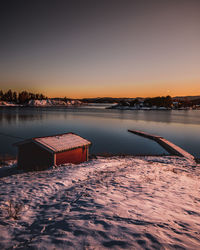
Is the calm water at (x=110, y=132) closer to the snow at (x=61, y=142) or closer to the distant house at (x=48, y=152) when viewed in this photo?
the snow at (x=61, y=142)

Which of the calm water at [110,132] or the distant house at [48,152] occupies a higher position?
the distant house at [48,152]

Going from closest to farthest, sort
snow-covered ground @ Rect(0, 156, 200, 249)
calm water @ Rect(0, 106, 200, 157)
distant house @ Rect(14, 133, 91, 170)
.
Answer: snow-covered ground @ Rect(0, 156, 200, 249) < distant house @ Rect(14, 133, 91, 170) < calm water @ Rect(0, 106, 200, 157)

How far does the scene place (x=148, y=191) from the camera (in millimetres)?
7367

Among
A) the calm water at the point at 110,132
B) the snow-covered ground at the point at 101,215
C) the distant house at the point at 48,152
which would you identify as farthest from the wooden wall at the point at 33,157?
the calm water at the point at 110,132

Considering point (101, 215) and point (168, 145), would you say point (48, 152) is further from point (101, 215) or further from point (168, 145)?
point (168, 145)

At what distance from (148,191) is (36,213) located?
17.0ft

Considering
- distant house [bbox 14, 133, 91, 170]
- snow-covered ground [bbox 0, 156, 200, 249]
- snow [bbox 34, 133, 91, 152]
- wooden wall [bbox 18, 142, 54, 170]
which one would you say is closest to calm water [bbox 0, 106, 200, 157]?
snow [bbox 34, 133, 91, 152]

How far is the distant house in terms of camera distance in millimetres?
13898

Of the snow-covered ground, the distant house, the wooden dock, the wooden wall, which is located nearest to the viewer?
the snow-covered ground

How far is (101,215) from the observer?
196 inches

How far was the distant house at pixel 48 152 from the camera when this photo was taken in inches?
547

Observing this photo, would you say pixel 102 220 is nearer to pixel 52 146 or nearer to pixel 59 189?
pixel 59 189

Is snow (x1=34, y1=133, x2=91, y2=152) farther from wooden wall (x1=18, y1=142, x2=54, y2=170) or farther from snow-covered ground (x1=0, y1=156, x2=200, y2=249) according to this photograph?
snow-covered ground (x1=0, y1=156, x2=200, y2=249)

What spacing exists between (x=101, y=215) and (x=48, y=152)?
404 inches
